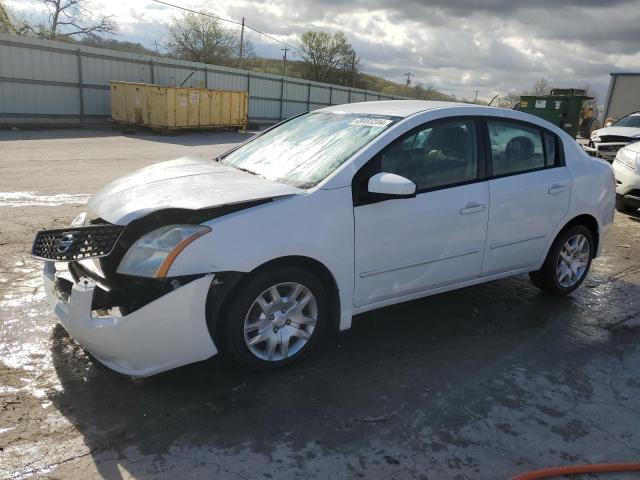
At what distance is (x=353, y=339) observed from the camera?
3.86m

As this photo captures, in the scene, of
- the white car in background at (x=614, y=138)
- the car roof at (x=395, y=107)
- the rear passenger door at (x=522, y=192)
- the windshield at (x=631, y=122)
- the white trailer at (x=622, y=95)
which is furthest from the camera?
the white trailer at (x=622, y=95)

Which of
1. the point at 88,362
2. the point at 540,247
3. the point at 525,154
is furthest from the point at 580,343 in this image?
the point at 88,362

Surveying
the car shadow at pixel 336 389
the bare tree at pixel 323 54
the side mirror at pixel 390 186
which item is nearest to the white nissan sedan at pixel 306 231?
the side mirror at pixel 390 186

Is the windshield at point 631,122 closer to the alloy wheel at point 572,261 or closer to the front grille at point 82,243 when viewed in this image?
the alloy wheel at point 572,261

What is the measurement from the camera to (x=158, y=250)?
2.85 meters

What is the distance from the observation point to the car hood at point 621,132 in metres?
13.8

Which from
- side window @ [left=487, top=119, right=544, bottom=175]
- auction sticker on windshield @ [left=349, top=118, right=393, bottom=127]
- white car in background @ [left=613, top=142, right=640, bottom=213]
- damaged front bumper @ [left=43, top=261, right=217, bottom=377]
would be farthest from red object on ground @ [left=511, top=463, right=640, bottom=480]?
white car in background @ [left=613, top=142, right=640, bottom=213]

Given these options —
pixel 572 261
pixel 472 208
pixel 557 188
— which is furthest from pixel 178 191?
pixel 572 261

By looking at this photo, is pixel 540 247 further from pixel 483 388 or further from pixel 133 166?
pixel 133 166

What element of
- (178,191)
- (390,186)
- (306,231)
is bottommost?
(306,231)

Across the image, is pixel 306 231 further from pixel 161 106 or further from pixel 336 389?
pixel 161 106

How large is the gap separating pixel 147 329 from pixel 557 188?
3.45m

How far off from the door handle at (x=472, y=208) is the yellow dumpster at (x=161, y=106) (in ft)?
56.7

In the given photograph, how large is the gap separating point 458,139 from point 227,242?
203cm
